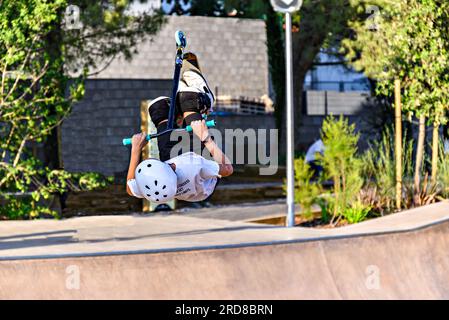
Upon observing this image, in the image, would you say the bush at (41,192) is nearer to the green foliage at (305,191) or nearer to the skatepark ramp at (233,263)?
the skatepark ramp at (233,263)

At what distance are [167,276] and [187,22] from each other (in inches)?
843

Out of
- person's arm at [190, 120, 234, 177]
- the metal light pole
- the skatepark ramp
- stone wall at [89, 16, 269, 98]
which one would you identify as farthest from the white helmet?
stone wall at [89, 16, 269, 98]

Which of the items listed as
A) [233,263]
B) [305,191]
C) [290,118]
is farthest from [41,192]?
[233,263]

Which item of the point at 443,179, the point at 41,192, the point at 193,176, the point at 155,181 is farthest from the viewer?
the point at 443,179

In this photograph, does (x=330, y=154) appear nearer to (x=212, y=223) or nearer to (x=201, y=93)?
(x=212, y=223)

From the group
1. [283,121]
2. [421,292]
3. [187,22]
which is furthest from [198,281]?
[187,22]

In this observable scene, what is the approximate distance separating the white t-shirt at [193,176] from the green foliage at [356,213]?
565 inches

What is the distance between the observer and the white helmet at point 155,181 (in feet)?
13.5

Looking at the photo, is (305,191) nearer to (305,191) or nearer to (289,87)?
(305,191)

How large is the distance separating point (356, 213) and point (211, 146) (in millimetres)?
14673

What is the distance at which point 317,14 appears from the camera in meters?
28.5

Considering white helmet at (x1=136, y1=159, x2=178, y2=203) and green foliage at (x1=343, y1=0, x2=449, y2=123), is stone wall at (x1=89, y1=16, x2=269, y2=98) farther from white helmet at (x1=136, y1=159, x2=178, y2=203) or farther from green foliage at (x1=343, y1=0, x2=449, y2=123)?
white helmet at (x1=136, y1=159, x2=178, y2=203)

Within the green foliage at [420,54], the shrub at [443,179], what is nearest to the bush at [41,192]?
the green foliage at [420,54]

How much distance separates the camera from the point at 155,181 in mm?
4102
